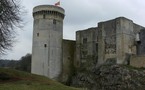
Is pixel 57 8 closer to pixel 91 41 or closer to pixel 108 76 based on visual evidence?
pixel 91 41

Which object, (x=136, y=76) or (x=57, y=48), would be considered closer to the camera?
(x=136, y=76)

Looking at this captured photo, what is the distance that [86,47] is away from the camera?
44344 millimetres

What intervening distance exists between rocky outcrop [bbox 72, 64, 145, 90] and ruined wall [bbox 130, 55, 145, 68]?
1.32m

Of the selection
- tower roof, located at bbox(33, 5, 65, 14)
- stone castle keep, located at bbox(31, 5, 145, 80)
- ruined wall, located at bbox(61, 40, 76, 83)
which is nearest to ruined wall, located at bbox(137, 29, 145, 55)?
stone castle keep, located at bbox(31, 5, 145, 80)

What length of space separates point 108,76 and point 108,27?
6.97m

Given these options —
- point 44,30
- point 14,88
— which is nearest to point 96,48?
point 44,30

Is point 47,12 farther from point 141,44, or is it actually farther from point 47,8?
point 141,44

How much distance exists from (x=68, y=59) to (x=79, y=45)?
A: 283cm

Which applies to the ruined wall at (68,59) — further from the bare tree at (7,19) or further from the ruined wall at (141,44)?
the bare tree at (7,19)

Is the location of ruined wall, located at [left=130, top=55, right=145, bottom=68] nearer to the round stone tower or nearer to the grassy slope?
the round stone tower

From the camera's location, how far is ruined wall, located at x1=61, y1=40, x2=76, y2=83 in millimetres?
44625

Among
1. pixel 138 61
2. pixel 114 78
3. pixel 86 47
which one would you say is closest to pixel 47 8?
pixel 86 47

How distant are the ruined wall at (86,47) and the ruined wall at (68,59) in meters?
0.96

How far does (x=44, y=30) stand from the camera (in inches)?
1694
